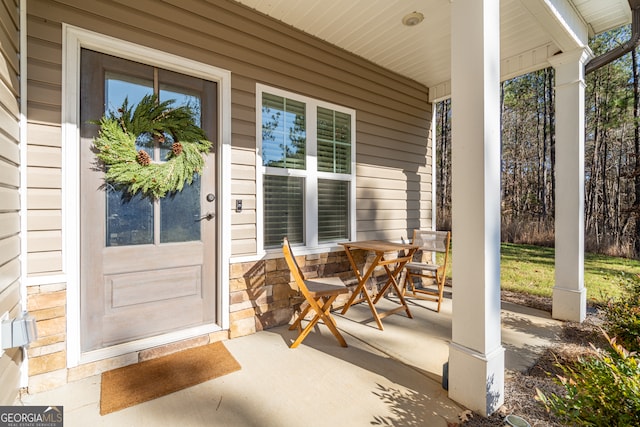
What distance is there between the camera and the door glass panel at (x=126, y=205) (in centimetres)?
216

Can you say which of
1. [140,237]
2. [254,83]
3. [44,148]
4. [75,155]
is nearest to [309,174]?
[254,83]

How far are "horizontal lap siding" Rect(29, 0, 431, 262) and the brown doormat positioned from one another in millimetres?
869

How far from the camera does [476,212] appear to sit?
1.74m

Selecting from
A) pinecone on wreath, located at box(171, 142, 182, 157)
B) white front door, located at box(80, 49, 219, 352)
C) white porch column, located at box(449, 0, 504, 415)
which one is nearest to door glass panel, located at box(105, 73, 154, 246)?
white front door, located at box(80, 49, 219, 352)

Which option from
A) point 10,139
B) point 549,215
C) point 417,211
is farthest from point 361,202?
point 549,215

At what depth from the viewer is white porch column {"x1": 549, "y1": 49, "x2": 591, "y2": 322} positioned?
302 centimetres

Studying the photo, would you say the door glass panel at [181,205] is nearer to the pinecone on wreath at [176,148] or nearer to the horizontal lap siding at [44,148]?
the pinecone on wreath at [176,148]

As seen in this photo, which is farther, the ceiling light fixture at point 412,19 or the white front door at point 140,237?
the ceiling light fixture at point 412,19

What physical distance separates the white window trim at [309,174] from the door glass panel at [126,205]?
89 cm

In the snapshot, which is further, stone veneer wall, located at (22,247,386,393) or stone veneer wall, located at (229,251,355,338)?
stone veneer wall, located at (229,251,355,338)

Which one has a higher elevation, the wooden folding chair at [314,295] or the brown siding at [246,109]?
the brown siding at [246,109]

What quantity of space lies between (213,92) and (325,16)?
1325mm

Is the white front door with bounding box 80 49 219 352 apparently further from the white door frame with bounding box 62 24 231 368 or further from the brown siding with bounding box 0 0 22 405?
the brown siding with bounding box 0 0 22 405

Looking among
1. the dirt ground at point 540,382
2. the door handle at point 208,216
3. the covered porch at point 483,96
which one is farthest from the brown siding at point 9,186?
the dirt ground at point 540,382
